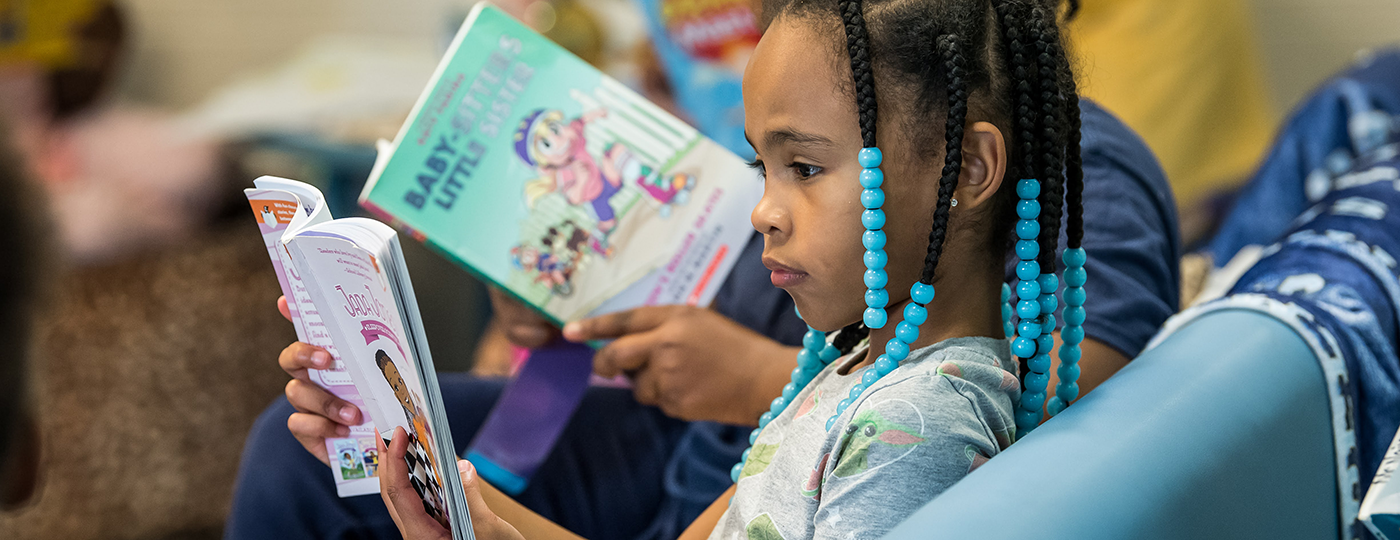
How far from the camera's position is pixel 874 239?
0.59 m

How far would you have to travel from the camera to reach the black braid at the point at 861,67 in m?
0.59

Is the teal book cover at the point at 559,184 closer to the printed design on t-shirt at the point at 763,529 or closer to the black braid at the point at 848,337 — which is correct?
the black braid at the point at 848,337

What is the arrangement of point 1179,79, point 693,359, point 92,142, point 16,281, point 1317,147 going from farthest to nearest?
point 92,142, point 1179,79, point 1317,147, point 693,359, point 16,281

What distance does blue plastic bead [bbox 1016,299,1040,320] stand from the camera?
625 millimetres

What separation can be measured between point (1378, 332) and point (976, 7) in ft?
1.67

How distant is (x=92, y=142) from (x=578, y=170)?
181 cm

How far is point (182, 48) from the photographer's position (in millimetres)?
3016

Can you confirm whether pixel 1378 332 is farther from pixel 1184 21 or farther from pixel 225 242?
pixel 225 242

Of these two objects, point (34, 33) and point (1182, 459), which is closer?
point (1182, 459)

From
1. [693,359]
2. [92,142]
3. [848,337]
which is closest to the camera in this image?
[848,337]

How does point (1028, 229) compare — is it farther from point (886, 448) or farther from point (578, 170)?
point (578, 170)

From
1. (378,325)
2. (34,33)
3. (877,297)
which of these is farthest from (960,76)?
(34,33)

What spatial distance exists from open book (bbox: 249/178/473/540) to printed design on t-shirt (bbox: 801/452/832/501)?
0.63 ft

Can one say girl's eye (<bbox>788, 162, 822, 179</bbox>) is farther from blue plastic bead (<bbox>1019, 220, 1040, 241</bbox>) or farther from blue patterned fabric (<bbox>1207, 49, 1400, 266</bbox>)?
blue patterned fabric (<bbox>1207, 49, 1400, 266</bbox>)
